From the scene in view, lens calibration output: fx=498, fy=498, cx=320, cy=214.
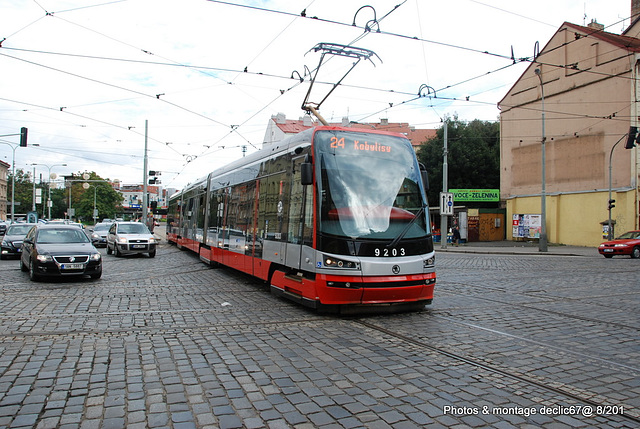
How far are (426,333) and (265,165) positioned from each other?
5567 mm

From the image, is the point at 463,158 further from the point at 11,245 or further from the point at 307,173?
the point at 307,173

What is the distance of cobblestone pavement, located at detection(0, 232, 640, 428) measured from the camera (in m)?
3.99

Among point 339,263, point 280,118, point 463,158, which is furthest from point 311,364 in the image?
point 280,118

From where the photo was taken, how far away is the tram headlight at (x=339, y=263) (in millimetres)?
7555

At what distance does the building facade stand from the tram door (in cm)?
2363

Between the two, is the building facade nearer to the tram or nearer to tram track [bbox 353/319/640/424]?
the tram

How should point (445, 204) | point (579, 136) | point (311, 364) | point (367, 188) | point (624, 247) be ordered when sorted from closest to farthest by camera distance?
point (311, 364), point (367, 188), point (624, 247), point (445, 204), point (579, 136)

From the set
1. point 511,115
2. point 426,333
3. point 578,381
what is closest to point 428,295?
point 426,333

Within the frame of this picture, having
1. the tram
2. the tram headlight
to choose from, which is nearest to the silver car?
the tram

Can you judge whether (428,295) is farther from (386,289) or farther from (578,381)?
(578,381)

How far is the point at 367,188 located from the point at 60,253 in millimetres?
8621

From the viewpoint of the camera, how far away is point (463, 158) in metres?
49.1

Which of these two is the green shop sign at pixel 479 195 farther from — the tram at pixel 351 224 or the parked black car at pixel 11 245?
the tram at pixel 351 224

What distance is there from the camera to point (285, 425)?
12.4 ft
